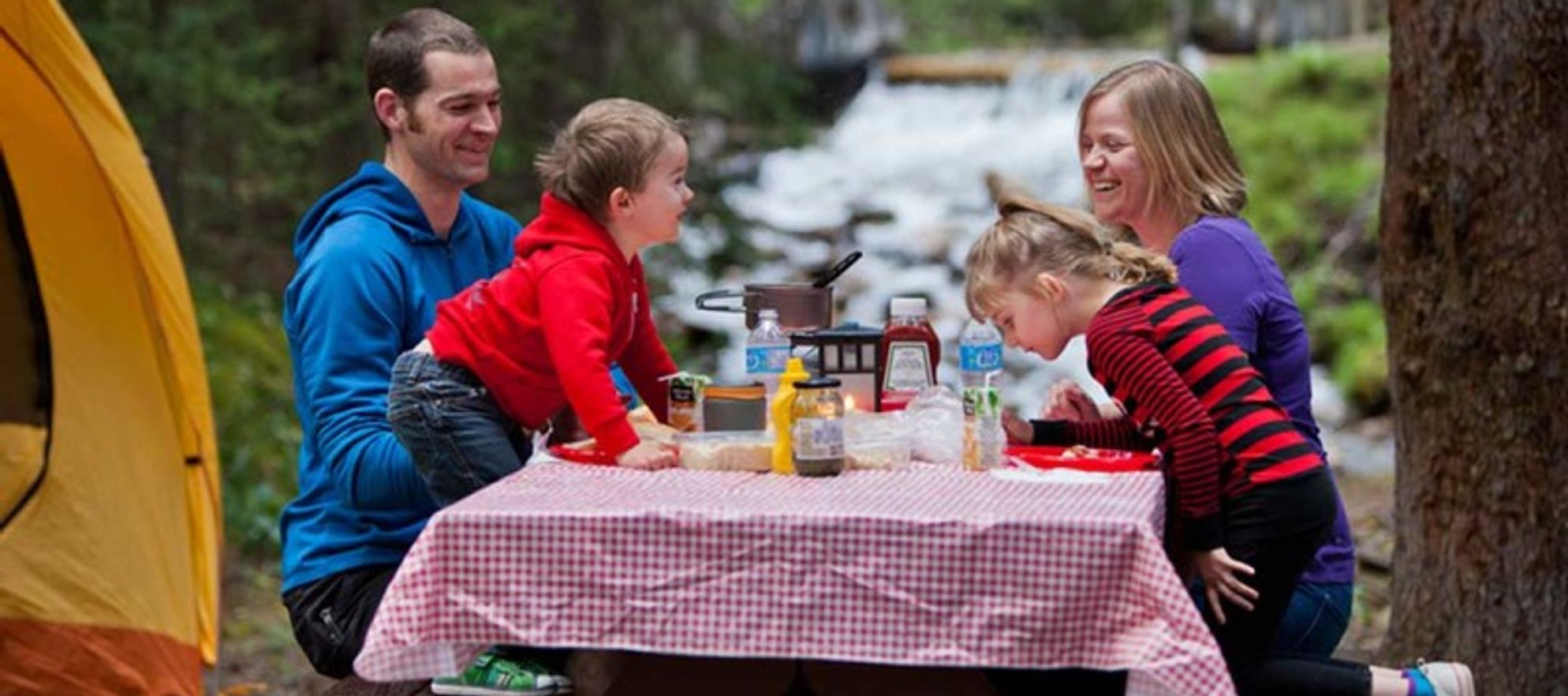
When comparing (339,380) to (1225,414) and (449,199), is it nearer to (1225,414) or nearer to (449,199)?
(449,199)

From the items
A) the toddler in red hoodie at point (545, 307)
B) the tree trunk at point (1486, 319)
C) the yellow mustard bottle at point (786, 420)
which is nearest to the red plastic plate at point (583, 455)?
the toddler in red hoodie at point (545, 307)

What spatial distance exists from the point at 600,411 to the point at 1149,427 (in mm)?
969

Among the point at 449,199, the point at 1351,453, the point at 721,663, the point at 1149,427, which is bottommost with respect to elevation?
the point at 1351,453

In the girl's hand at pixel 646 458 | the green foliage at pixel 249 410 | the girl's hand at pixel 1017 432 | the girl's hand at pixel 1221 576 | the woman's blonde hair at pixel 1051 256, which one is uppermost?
the woman's blonde hair at pixel 1051 256

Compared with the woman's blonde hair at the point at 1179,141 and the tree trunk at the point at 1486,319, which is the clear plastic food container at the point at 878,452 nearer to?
the woman's blonde hair at the point at 1179,141

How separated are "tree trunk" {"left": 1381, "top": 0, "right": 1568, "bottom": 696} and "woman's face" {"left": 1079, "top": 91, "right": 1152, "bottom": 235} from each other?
141 cm

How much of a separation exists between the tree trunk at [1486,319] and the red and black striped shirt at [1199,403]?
1.68 meters

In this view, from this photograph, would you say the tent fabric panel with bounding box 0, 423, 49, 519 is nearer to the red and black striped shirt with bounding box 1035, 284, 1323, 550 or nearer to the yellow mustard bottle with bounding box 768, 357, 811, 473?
the yellow mustard bottle with bounding box 768, 357, 811, 473

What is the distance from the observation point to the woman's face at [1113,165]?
395 centimetres

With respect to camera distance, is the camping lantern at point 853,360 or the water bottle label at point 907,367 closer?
the camping lantern at point 853,360

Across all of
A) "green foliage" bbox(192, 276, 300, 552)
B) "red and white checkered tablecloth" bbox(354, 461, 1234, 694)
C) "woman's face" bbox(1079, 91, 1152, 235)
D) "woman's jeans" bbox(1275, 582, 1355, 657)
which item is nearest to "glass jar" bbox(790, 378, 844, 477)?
"red and white checkered tablecloth" bbox(354, 461, 1234, 694)

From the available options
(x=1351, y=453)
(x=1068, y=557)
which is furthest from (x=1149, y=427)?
(x=1351, y=453)

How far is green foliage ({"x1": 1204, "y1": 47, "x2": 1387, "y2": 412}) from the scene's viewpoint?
1248 centimetres

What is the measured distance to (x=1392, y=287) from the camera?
5.37 meters
